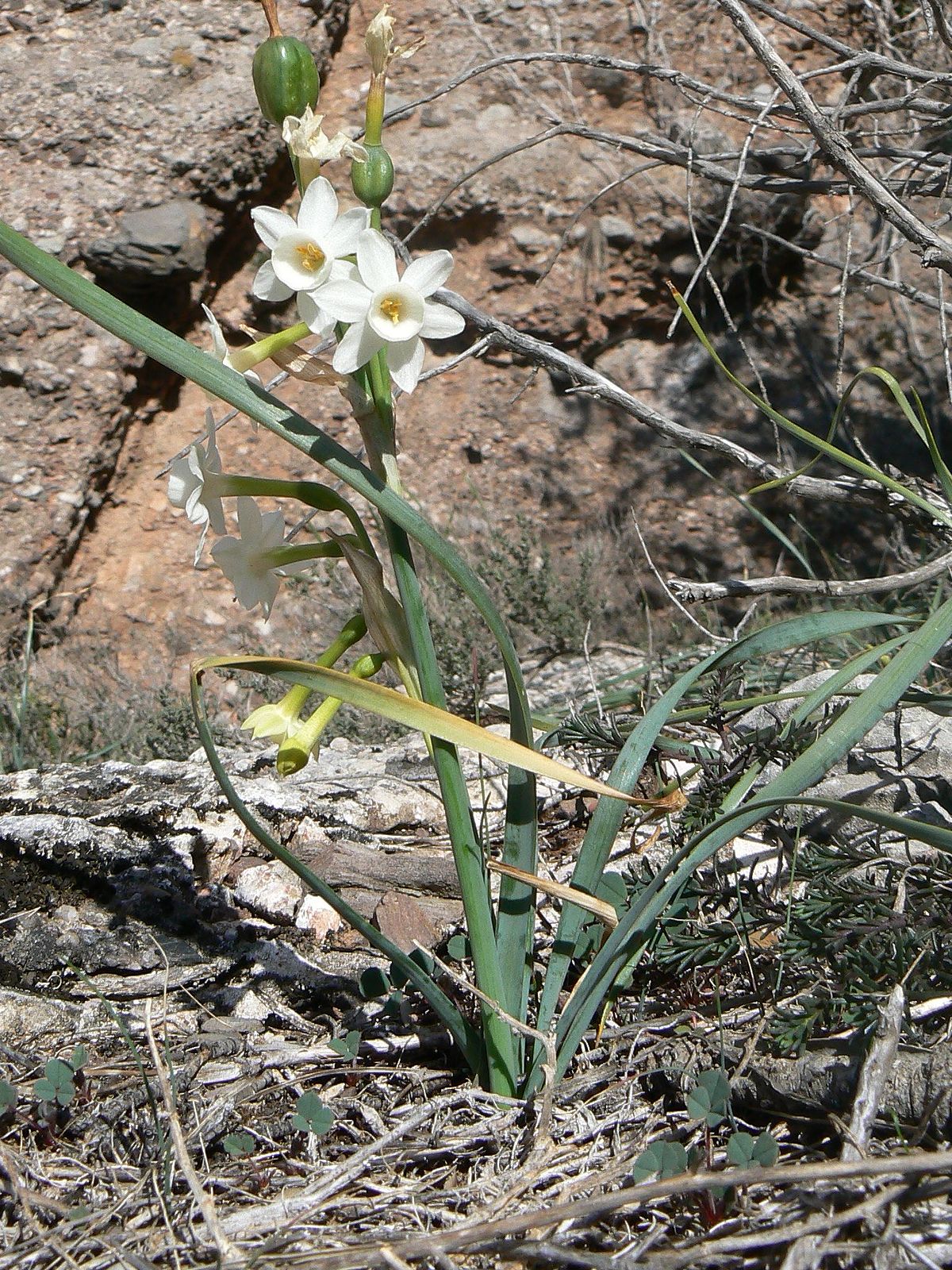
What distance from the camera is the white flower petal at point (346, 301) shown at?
1008mm

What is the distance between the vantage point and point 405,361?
3.49ft

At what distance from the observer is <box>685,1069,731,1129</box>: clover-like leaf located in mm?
1080

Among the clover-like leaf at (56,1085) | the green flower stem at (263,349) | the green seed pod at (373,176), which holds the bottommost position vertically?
the clover-like leaf at (56,1085)

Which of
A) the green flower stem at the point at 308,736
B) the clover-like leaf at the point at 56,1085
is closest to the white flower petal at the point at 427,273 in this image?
the green flower stem at the point at 308,736

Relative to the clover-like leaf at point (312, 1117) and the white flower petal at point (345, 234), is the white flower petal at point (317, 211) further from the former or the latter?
the clover-like leaf at point (312, 1117)

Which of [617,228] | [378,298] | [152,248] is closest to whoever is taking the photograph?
[378,298]

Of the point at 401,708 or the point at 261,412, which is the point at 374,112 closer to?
the point at 261,412

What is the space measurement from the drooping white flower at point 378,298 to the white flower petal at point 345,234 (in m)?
0.01

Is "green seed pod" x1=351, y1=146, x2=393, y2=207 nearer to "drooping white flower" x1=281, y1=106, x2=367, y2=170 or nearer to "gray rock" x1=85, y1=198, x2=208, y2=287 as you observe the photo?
"drooping white flower" x1=281, y1=106, x2=367, y2=170

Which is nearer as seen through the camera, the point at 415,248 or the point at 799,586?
the point at 799,586

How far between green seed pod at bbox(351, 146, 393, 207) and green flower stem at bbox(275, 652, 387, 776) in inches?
18.7

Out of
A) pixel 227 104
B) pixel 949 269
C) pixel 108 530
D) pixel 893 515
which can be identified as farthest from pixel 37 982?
pixel 227 104

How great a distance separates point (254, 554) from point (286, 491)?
0.10 meters

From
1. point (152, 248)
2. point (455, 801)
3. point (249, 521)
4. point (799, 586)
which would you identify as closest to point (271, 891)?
point (455, 801)
